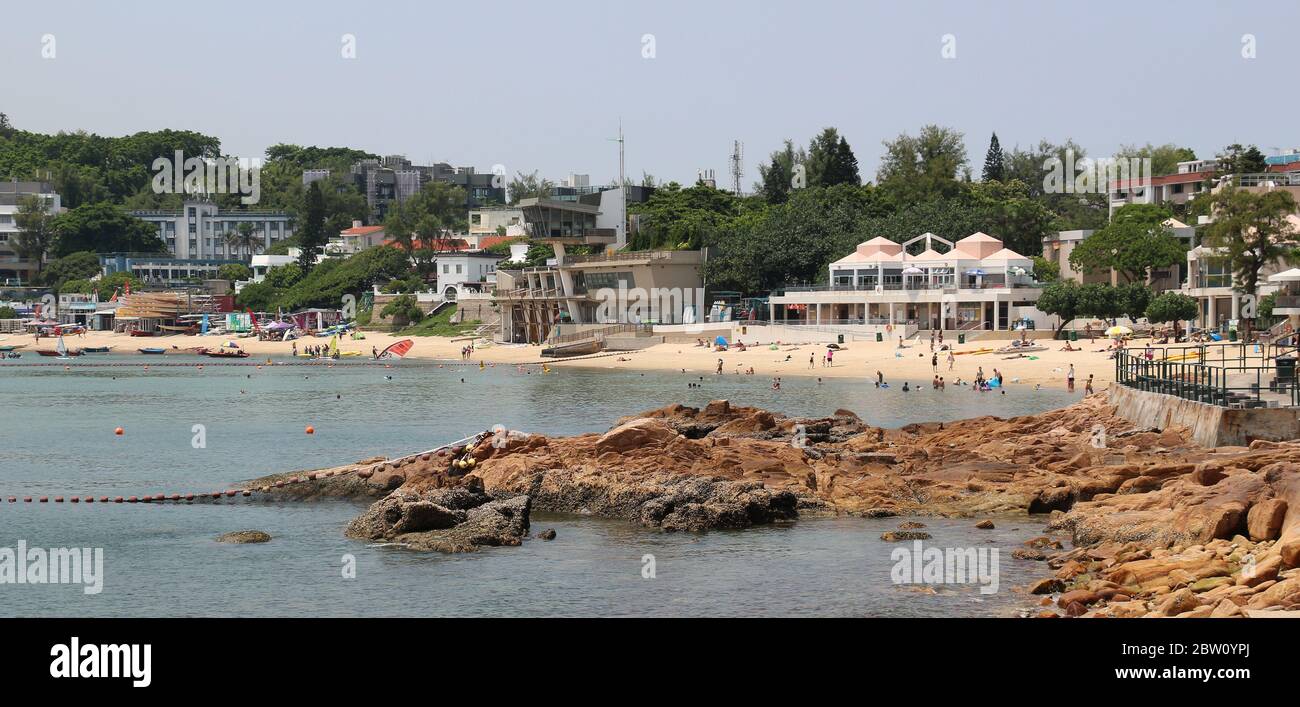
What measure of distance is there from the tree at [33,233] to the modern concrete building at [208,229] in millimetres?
14897

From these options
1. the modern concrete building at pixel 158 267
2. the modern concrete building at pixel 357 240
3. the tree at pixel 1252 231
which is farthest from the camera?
the modern concrete building at pixel 158 267

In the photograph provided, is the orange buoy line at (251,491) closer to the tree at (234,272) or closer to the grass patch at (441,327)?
the grass patch at (441,327)

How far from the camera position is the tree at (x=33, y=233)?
6176 inches

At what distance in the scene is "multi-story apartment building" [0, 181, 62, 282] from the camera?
158875mm

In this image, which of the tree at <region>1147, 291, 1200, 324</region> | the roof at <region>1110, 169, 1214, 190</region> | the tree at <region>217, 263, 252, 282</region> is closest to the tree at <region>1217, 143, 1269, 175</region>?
the roof at <region>1110, 169, 1214, 190</region>

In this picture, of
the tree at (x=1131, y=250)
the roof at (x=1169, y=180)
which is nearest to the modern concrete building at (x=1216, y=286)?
the tree at (x=1131, y=250)

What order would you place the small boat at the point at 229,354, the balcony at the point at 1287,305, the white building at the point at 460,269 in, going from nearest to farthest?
the balcony at the point at 1287,305 < the small boat at the point at 229,354 < the white building at the point at 460,269

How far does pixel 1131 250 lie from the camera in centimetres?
8531

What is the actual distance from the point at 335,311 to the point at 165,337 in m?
16.3

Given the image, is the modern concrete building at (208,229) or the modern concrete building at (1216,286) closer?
the modern concrete building at (1216,286)

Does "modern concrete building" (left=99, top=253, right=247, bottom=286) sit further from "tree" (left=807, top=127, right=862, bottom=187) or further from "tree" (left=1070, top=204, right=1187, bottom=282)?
"tree" (left=1070, top=204, right=1187, bottom=282)

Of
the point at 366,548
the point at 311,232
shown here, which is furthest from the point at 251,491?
the point at 311,232
